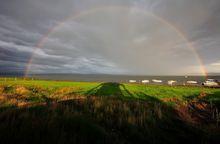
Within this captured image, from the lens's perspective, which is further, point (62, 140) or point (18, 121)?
point (18, 121)

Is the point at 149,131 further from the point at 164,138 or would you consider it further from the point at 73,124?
the point at 73,124

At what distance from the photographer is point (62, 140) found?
5.11 metres

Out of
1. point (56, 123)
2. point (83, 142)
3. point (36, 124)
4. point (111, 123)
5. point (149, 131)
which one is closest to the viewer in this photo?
point (83, 142)

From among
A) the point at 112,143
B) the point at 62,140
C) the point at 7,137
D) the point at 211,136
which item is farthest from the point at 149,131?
the point at 7,137

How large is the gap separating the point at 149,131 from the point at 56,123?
504cm

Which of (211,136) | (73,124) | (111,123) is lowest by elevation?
(211,136)

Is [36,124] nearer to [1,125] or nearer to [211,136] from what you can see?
[1,125]

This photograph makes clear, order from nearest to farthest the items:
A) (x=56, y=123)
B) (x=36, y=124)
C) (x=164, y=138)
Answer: (x=36, y=124) < (x=56, y=123) < (x=164, y=138)

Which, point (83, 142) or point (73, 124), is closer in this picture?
point (83, 142)

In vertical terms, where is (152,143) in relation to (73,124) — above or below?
below

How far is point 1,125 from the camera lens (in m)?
5.57

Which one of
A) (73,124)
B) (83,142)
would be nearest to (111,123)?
(73,124)

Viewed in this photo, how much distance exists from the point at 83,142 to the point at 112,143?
1.21 metres

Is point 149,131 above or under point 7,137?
under
